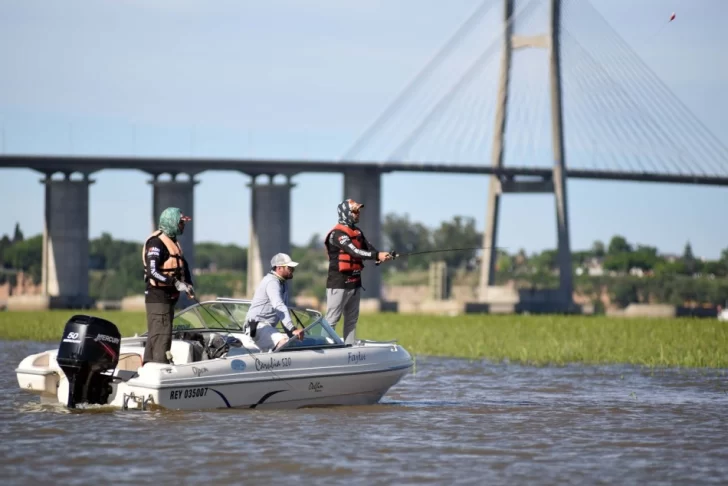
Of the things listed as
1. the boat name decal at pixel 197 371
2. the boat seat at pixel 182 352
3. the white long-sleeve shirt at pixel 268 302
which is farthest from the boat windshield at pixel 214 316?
the boat name decal at pixel 197 371

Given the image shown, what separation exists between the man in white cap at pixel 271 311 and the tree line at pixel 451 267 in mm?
93711

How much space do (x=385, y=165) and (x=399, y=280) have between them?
7707cm

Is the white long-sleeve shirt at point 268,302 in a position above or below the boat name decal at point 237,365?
above

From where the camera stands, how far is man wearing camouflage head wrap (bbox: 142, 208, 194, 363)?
12078 millimetres

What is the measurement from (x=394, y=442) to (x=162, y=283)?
2.72 metres

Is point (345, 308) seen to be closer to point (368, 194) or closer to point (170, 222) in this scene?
point (170, 222)

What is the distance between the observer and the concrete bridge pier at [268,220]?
70.9 metres

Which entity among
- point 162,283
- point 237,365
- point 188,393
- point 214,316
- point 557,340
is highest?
point 162,283

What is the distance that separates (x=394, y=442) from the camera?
10.5 meters

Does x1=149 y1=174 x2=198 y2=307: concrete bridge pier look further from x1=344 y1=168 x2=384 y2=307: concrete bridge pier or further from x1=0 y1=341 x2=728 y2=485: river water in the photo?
x1=0 y1=341 x2=728 y2=485: river water

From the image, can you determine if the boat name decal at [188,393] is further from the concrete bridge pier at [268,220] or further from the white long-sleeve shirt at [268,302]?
the concrete bridge pier at [268,220]

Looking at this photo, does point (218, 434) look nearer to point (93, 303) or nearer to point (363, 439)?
point (363, 439)

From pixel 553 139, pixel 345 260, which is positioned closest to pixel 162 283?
pixel 345 260

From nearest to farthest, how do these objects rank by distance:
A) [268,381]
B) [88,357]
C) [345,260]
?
[88,357], [268,381], [345,260]
